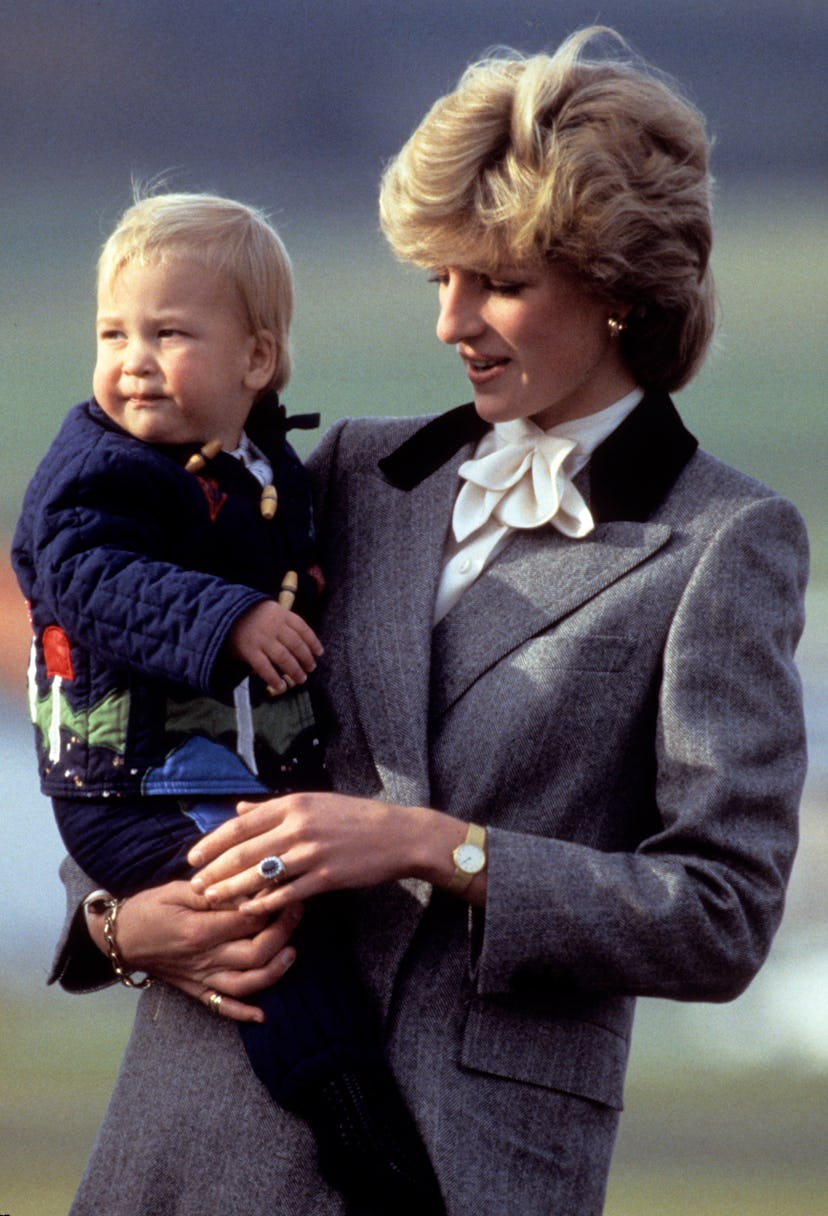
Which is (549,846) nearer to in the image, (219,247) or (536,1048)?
(536,1048)

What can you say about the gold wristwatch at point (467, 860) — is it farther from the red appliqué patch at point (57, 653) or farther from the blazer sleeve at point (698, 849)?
the red appliqué patch at point (57, 653)

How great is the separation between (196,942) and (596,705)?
1.60ft

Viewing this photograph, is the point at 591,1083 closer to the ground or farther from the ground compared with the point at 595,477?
closer to the ground

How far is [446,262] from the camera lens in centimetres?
209

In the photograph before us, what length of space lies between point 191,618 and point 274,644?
0.09 metres

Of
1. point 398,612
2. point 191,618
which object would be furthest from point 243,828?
point 398,612

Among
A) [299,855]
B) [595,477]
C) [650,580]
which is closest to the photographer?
[299,855]

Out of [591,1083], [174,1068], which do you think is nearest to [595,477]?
[591,1083]

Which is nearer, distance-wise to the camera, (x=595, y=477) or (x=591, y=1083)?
(x=591, y=1083)

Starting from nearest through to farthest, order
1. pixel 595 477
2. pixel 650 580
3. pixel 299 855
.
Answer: pixel 299 855 → pixel 650 580 → pixel 595 477

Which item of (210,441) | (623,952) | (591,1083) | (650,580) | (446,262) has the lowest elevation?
(591,1083)

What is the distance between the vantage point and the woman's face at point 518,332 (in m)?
2.08

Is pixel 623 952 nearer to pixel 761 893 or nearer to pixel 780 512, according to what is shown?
pixel 761 893

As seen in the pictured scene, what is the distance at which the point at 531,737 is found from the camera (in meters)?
1.96
